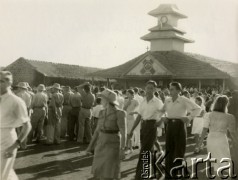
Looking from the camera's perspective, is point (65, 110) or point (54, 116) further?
point (65, 110)

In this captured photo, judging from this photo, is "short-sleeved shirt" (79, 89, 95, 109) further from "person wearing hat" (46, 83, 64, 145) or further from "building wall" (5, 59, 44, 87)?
"building wall" (5, 59, 44, 87)

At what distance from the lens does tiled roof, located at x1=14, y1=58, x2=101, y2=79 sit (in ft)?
117

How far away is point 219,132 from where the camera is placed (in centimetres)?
665

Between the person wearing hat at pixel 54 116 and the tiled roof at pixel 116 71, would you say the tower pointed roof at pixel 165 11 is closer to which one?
the tiled roof at pixel 116 71

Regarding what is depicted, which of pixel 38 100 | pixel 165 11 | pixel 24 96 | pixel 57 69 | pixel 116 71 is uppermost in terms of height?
pixel 165 11

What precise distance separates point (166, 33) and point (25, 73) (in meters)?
13.0

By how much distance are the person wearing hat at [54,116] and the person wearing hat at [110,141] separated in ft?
18.5

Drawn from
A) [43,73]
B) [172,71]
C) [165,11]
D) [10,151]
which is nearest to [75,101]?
[10,151]

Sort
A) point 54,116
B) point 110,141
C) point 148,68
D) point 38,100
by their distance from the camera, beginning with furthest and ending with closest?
point 148,68, point 54,116, point 38,100, point 110,141

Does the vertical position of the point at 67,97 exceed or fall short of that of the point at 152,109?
it exceeds it

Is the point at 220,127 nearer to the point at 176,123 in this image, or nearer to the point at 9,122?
the point at 176,123

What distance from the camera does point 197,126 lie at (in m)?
11.8

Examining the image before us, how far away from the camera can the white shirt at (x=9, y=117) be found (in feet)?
16.1

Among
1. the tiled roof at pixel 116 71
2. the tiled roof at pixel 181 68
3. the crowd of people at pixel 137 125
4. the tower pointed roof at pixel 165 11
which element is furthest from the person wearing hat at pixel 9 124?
the tower pointed roof at pixel 165 11
